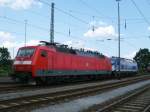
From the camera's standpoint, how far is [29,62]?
27094mm

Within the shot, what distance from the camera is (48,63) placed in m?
28.9

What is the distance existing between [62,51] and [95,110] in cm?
1807

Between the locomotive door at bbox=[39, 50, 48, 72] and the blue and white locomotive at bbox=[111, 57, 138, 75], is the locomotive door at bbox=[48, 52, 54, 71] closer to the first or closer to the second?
the locomotive door at bbox=[39, 50, 48, 72]

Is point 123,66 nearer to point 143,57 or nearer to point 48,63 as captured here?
point 48,63

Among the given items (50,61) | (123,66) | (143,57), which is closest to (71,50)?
(50,61)

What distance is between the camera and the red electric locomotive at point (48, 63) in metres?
27.0

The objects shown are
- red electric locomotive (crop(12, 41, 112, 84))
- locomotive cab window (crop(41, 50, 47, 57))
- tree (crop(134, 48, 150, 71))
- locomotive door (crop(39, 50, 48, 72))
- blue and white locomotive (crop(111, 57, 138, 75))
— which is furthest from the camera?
tree (crop(134, 48, 150, 71))

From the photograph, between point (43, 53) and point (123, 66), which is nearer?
point (43, 53)

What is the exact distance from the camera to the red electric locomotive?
27047 mm

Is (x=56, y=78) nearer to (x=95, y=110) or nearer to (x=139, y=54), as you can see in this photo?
(x=95, y=110)

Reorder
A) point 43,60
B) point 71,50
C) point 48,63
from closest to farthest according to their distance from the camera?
point 43,60, point 48,63, point 71,50

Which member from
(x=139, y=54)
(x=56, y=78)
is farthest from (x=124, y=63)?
(x=139, y=54)

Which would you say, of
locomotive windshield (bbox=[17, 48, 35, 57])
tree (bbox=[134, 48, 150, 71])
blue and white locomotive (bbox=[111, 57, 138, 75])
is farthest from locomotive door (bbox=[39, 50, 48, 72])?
tree (bbox=[134, 48, 150, 71])

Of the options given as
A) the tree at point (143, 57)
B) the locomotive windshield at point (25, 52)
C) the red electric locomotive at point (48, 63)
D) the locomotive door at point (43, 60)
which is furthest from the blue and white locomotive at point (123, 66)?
the tree at point (143, 57)
